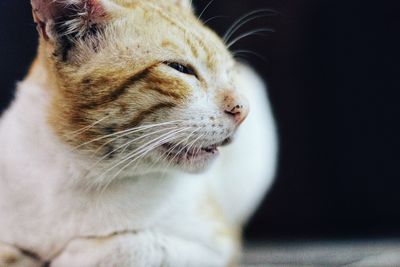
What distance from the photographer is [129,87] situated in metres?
0.69

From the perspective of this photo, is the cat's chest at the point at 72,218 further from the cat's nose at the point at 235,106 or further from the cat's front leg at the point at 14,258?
the cat's nose at the point at 235,106

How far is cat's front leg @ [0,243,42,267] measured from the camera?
0.71 m

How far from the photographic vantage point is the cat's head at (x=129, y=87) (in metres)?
0.68

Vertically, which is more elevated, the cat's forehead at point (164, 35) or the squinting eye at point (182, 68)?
the cat's forehead at point (164, 35)

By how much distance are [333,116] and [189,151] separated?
0.57 meters

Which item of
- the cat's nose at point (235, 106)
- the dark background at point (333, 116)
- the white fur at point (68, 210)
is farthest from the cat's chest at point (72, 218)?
the dark background at point (333, 116)

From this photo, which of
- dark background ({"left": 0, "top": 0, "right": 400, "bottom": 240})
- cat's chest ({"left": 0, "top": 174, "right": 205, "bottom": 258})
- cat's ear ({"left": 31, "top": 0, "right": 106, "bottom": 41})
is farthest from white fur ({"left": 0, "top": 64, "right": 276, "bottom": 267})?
dark background ({"left": 0, "top": 0, "right": 400, "bottom": 240})

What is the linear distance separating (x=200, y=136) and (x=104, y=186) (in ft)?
0.53

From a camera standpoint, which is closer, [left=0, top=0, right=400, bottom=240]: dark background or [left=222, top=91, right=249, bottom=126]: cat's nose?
[left=222, top=91, right=249, bottom=126]: cat's nose

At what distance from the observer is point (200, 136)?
2.25ft

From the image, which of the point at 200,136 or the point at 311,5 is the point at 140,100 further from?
the point at 311,5

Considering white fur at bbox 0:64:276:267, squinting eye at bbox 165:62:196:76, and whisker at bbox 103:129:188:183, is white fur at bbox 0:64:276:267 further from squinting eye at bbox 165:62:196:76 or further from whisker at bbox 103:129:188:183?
squinting eye at bbox 165:62:196:76

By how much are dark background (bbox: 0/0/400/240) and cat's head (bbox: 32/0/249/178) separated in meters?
0.45

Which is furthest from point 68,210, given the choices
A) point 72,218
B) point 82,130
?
point 82,130
